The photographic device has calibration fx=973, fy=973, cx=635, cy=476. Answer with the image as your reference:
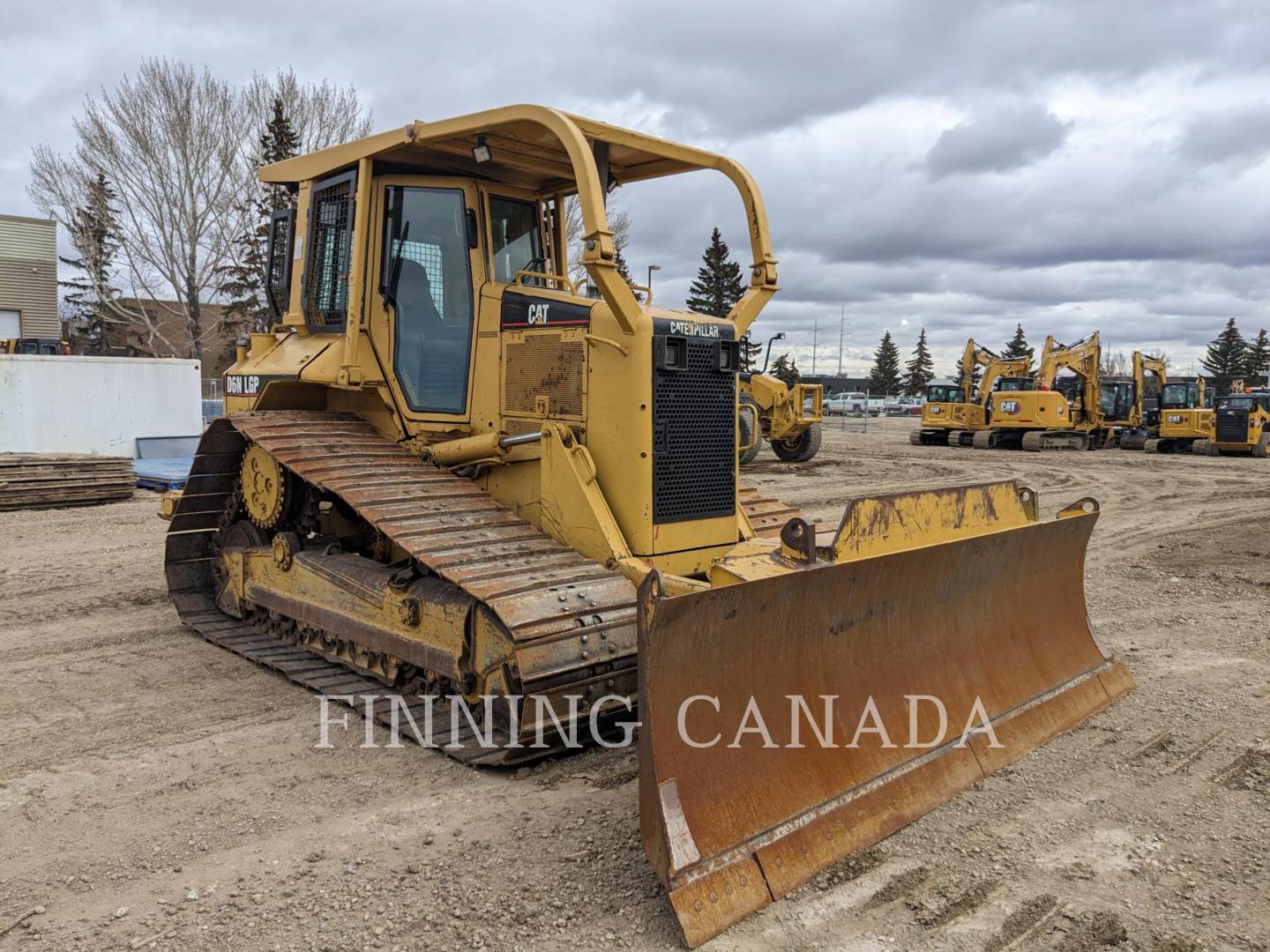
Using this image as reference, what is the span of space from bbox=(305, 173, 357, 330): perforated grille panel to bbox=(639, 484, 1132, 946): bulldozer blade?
370 cm

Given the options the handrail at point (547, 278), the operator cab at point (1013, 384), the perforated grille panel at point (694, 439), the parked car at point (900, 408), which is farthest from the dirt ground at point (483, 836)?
the parked car at point (900, 408)

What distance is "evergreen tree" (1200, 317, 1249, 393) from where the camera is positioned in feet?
224

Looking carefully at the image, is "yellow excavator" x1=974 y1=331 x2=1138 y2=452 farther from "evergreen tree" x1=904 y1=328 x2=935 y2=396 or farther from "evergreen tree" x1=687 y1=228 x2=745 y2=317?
"evergreen tree" x1=904 y1=328 x2=935 y2=396

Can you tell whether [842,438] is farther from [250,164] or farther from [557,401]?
[557,401]

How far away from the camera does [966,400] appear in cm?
3109

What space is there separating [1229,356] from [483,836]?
7887 cm

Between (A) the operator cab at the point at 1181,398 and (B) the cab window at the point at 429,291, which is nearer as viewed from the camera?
(B) the cab window at the point at 429,291

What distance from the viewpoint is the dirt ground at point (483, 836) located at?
3.13m

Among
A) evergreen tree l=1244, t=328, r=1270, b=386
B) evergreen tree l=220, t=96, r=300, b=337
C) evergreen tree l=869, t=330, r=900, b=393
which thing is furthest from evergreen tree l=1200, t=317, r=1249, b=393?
evergreen tree l=220, t=96, r=300, b=337

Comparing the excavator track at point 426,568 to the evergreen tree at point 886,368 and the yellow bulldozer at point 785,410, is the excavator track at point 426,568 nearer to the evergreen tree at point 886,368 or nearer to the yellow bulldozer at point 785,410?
the yellow bulldozer at point 785,410

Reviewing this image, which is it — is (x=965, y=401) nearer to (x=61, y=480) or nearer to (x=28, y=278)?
(x=61, y=480)

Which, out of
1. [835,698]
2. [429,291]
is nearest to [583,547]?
[835,698]

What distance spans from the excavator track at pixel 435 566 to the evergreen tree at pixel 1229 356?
74.2 metres

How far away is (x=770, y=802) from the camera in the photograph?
11.8 ft
